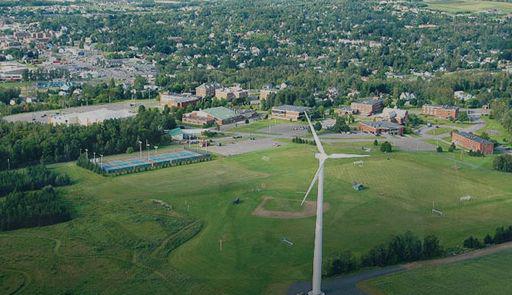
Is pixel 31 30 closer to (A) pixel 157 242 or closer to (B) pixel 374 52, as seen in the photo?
(B) pixel 374 52

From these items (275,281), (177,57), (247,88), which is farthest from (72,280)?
(177,57)

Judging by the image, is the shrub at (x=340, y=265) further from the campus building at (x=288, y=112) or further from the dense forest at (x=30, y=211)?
the campus building at (x=288, y=112)

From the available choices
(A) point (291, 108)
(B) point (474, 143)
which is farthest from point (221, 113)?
(B) point (474, 143)

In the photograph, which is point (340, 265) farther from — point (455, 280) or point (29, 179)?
point (29, 179)

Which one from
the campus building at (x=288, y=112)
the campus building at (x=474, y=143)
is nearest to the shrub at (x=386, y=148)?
the campus building at (x=474, y=143)

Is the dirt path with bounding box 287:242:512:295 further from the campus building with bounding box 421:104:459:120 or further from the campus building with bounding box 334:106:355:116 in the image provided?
the campus building with bounding box 334:106:355:116
